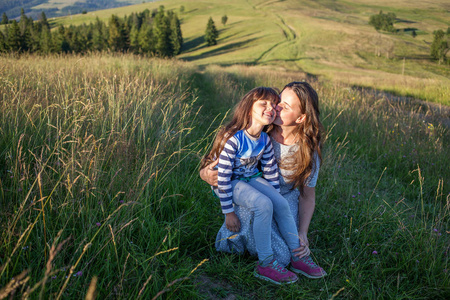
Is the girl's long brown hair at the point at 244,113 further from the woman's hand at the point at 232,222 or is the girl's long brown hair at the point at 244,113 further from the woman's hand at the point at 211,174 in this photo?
the woman's hand at the point at 232,222

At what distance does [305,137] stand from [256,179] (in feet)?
1.69

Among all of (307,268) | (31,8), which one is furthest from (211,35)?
(307,268)

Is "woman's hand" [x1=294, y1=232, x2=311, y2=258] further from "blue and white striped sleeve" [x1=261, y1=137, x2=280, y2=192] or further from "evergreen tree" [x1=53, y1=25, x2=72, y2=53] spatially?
"evergreen tree" [x1=53, y1=25, x2=72, y2=53]

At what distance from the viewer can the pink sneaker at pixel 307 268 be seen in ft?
6.63

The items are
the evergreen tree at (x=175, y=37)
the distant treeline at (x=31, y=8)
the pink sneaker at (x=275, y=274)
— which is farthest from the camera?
the evergreen tree at (x=175, y=37)

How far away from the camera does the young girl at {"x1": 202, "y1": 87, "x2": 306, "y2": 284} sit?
2006mm

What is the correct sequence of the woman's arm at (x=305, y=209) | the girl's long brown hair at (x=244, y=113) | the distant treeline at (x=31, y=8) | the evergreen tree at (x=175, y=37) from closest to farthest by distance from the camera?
the girl's long brown hair at (x=244, y=113) → the woman's arm at (x=305, y=209) → the distant treeline at (x=31, y=8) → the evergreen tree at (x=175, y=37)

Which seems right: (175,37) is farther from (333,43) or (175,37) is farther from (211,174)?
(211,174)

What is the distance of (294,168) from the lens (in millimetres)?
2334

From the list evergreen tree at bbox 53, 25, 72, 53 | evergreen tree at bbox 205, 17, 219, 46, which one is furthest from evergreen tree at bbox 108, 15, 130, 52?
evergreen tree at bbox 205, 17, 219, 46

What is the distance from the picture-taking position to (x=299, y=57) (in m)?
34.9

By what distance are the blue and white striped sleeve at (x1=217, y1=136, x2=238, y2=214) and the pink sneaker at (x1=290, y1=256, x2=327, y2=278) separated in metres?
0.62

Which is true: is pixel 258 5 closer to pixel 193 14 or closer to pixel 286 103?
pixel 193 14

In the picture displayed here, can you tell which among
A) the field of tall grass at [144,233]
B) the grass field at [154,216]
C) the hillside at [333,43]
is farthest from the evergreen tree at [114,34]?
the field of tall grass at [144,233]
